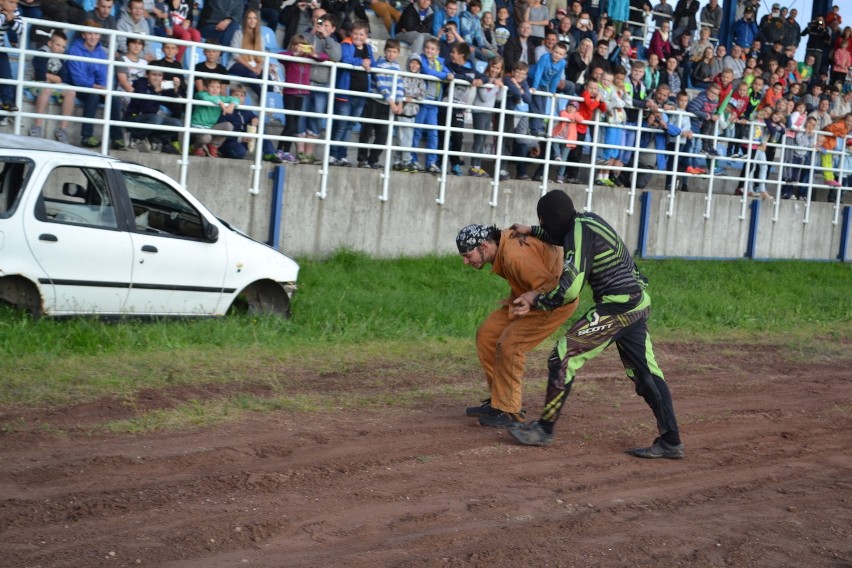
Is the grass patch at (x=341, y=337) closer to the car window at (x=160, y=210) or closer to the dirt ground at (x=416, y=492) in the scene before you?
the dirt ground at (x=416, y=492)

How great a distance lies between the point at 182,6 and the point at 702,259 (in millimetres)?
10470

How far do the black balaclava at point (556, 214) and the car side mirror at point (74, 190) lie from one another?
491 centimetres

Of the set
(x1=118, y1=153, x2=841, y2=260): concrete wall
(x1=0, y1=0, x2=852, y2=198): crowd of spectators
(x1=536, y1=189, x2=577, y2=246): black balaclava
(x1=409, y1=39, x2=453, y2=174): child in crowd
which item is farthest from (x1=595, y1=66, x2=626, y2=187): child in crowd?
(x1=536, y1=189, x2=577, y2=246): black balaclava

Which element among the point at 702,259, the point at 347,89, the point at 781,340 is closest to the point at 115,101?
the point at 347,89

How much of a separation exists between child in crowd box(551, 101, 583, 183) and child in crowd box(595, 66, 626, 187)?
0.62 m

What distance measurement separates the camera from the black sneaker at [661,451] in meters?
7.91

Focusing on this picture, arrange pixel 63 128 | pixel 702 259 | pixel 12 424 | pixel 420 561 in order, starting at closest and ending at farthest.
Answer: pixel 420 561, pixel 12 424, pixel 63 128, pixel 702 259

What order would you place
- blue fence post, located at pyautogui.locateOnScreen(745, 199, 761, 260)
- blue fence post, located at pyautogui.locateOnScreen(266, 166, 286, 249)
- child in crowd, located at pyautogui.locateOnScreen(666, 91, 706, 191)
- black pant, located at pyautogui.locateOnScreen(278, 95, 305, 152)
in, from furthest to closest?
blue fence post, located at pyautogui.locateOnScreen(745, 199, 761, 260), child in crowd, located at pyautogui.locateOnScreen(666, 91, 706, 191), black pant, located at pyautogui.locateOnScreen(278, 95, 305, 152), blue fence post, located at pyautogui.locateOnScreen(266, 166, 286, 249)

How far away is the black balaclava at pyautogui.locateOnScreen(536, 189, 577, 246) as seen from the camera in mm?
7410

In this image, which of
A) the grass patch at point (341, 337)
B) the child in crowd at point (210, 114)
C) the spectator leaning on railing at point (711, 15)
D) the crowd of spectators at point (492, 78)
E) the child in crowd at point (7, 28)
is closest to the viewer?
the grass patch at point (341, 337)

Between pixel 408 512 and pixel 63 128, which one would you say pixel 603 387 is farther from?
pixel 63 128

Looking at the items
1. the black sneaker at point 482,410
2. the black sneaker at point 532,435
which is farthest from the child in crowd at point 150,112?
the black sneaker at point 532,435

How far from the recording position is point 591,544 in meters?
5.97

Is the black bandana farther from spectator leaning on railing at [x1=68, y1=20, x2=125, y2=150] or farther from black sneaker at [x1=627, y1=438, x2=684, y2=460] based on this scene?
spectator leaning on railing at [x1=68, y1=20, x2=125, y2=150]
